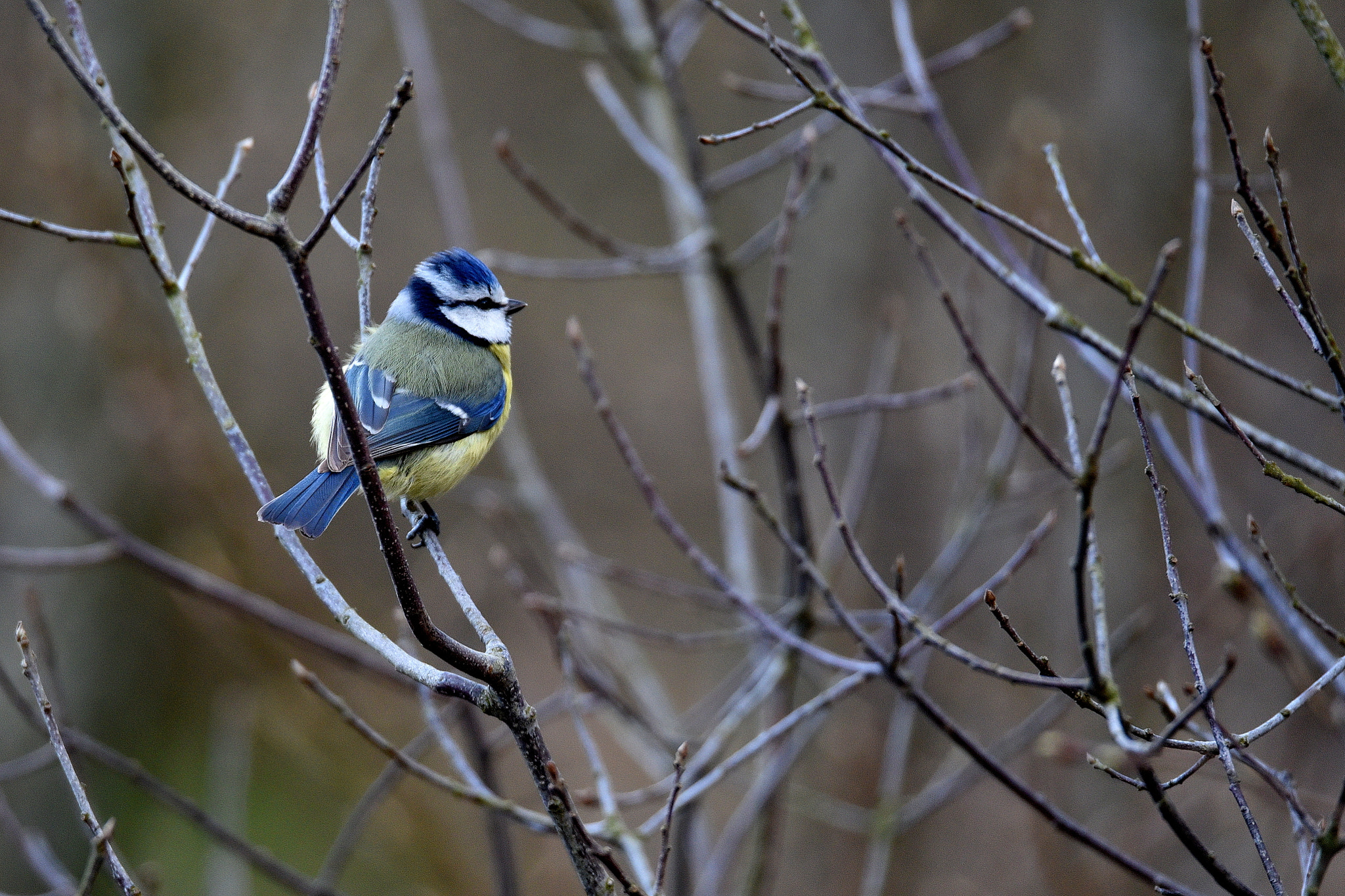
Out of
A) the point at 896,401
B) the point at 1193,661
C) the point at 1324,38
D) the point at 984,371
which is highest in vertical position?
the point at 896,401

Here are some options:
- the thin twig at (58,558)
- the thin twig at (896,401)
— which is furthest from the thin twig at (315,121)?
the thin twig at (58,558)

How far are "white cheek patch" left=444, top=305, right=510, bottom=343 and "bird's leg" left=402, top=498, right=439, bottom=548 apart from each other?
69cm

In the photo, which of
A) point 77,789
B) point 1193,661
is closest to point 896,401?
point 1193,661

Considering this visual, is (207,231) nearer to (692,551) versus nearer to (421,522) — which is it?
(421,522)

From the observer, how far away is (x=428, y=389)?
3.15m

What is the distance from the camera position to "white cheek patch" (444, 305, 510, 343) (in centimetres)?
353

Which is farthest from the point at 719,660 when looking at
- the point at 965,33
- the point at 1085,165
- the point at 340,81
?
the point at 340,81

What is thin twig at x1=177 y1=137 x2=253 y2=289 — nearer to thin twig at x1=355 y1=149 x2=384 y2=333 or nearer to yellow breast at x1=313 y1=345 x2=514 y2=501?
thin twig at x1=355 y1=149 x2=384 y2=333

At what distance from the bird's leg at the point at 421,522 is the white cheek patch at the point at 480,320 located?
2.27ft

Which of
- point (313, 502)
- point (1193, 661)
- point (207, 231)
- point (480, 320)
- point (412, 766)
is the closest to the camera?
point (1193, 661)

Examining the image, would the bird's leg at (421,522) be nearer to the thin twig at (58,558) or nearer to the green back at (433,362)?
the green back at (433,362)

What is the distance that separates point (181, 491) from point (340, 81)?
548 centimetres

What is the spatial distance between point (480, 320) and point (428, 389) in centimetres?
49

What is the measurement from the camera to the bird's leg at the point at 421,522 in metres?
2.83
